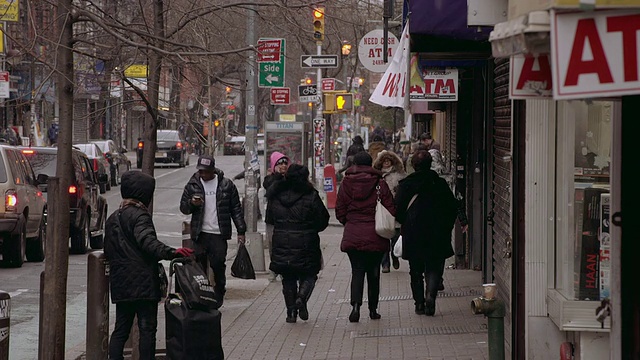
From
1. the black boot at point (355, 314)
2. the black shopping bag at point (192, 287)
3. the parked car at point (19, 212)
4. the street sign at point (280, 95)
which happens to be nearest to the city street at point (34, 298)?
the parked car at point (19, 212)

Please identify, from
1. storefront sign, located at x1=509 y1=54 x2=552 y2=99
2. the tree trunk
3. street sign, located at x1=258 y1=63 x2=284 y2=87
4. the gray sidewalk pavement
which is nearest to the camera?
storefront sign, located at x1=509 y1=54 x2=552 y2=99

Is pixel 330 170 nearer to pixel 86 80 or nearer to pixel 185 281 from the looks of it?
pixel 86 80

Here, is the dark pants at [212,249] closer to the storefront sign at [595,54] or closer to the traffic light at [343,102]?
the storefront sign at [595,54]

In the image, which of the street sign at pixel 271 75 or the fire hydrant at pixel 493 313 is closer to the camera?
the fire hydrant at pixel 493 313

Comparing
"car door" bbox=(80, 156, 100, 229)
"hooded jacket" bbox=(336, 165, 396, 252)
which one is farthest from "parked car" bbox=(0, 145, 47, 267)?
"hooded jacket" bbox=(336, 165, 396, 252)

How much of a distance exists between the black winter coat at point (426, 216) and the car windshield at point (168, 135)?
4064 cm

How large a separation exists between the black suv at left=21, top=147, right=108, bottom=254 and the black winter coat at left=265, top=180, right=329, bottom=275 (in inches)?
306

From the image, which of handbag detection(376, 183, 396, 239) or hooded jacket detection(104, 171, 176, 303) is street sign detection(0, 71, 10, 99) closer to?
handbag detection(376, 183, 396, 239)

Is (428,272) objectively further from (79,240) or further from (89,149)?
(89,149)

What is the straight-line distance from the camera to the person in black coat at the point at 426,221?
38.4 feet

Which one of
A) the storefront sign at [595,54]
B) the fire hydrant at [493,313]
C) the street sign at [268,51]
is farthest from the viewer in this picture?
the street sign at [268,51]

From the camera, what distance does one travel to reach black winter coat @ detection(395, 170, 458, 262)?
38.4ft

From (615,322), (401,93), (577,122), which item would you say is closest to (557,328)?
(577,122)

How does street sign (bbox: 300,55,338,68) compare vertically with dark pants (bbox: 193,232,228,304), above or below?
above
